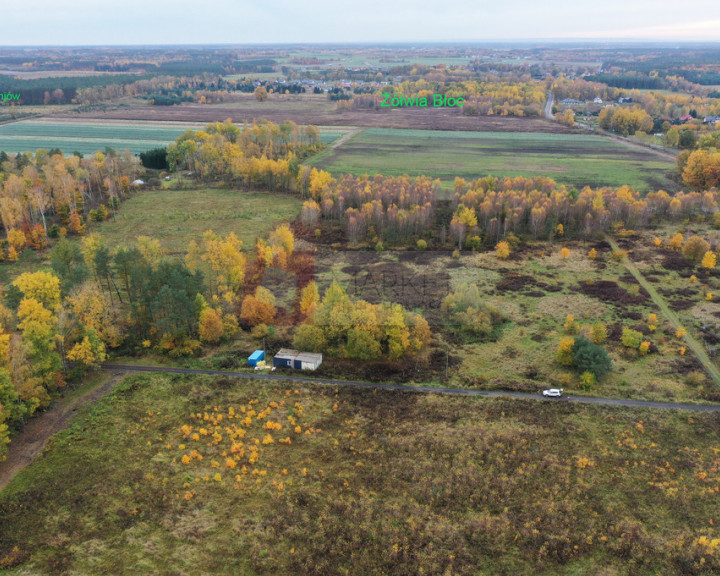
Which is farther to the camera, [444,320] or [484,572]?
[444,320]

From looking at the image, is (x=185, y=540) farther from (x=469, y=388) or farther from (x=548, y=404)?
(x=548, y=404)

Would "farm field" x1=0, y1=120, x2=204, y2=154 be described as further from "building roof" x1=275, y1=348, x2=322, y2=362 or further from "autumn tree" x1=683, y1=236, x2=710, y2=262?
"autumn tree" x1=683, y1=236, x2=710, y2=262

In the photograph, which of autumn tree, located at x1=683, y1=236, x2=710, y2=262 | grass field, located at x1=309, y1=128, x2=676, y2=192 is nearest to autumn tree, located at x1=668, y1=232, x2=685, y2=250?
autumn tree, located at x1=683, y1=236, x2=710, y2=262

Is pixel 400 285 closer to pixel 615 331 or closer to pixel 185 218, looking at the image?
pixel 615 331

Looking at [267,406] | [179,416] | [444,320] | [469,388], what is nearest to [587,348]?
[469,388]

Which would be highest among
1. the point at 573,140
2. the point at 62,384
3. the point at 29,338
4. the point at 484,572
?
the point at 573,140

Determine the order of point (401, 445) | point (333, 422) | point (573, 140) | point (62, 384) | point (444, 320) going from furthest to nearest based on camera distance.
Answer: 1. point (573, 140)
2. point (444, 320)
3. point (62, 384)
4. point (333, 422)
5. point (401, 445)

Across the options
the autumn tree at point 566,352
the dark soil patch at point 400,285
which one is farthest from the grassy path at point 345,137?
the autumn tree at point 566,352
